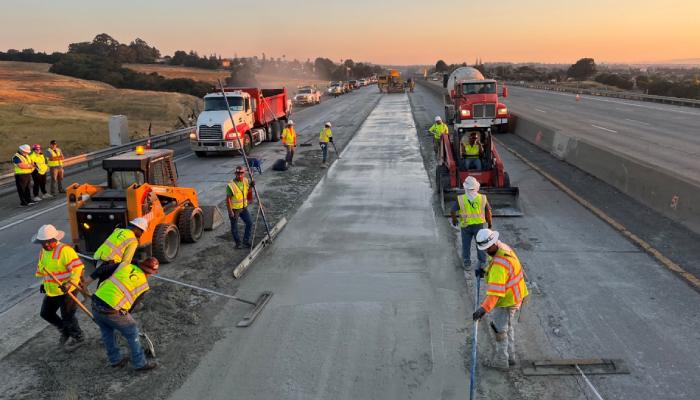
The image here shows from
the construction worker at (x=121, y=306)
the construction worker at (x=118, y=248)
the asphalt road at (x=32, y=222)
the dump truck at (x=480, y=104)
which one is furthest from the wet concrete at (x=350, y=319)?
the dump truck at (x=480, y=104)

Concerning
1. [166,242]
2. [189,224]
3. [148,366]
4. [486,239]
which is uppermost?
[486,239]

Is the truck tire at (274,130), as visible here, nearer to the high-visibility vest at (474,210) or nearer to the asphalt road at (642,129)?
the asphalt road at (642,129)

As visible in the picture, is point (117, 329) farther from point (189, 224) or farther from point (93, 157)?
point (93, 157)

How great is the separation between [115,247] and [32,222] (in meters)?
8.29

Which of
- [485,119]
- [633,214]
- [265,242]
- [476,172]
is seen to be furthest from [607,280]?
[485,119]

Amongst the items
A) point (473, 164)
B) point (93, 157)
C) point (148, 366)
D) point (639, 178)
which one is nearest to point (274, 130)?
point (93, 157)

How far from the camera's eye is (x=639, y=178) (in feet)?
43.3

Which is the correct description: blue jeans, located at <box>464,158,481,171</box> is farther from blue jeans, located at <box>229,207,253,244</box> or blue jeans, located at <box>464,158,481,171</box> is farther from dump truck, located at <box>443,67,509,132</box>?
dump truck, located at <box>443,67,509,132</box>

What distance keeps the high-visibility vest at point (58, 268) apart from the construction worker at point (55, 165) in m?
10.9

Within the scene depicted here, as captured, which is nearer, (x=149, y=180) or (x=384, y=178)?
(x=149, y=180)

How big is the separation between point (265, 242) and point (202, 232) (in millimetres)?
1791

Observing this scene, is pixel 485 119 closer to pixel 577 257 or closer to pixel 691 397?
pixel 577 257

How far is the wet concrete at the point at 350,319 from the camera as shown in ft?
19.3

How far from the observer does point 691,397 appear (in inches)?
214
